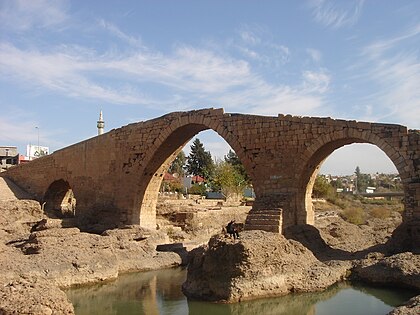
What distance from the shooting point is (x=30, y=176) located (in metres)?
25.5

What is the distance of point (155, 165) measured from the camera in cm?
1797

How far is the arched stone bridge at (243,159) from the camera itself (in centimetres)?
1159

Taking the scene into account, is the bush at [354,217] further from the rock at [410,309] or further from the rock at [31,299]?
the rock at [31,299]

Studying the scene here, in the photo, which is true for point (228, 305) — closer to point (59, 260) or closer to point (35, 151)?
point (59, 260)

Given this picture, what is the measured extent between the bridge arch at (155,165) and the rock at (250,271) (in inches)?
311

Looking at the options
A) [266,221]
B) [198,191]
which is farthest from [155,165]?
[198,191]

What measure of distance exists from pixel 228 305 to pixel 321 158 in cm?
700

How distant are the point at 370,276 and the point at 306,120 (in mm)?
5053

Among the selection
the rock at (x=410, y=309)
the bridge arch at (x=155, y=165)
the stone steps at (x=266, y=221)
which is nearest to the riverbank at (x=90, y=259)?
the stone steps at (x=266, y=221)

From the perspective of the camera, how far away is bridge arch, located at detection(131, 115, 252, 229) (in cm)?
1681

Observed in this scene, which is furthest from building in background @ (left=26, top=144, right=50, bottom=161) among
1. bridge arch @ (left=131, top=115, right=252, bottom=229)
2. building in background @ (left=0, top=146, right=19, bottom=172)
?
bridge arch @ (left=131, top=115, right=252, bottom=229)

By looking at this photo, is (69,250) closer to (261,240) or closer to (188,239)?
(261,240)

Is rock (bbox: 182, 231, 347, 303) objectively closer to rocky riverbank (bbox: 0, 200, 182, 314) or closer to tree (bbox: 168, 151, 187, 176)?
rocky riverbank (bbox: 0, 200, 182, 314)

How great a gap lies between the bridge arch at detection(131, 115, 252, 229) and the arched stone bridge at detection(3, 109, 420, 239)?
0.12ft
